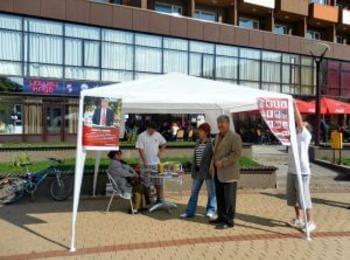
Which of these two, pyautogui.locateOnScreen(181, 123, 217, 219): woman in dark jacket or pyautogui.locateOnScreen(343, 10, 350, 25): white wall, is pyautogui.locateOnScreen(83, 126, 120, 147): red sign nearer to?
pyautogui.locateOnScreen(181, 123, 217, 219): woman in dark jacket

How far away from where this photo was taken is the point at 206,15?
38469 millimetres

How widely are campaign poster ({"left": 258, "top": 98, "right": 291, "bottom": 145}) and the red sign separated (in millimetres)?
2339

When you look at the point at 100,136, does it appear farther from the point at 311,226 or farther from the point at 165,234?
the point at 311,226

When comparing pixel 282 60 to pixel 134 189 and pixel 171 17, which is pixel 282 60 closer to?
pixel 171 17

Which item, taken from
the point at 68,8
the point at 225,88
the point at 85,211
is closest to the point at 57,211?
the point at 85,211

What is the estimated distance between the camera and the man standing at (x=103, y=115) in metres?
8.31

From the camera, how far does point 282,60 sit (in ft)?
131

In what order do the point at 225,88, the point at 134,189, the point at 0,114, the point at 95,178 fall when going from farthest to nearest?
the point at 0,114 → the point at 95,178 → the point at 134,189 → the point at 225,88

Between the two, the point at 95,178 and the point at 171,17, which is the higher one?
the point at 171,17

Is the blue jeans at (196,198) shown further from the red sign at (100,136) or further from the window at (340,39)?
the window at (340,39)

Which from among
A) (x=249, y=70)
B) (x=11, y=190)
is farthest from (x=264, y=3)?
(x=11, y=190)

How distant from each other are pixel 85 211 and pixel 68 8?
20.8 m

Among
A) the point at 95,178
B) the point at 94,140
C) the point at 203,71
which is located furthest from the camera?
the point at 203,71

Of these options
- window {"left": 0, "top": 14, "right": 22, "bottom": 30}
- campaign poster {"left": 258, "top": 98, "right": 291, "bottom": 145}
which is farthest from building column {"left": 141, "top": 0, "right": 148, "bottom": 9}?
campaign poster {"left": 258, "top": 98, "right": 291, "bottom": 145}
